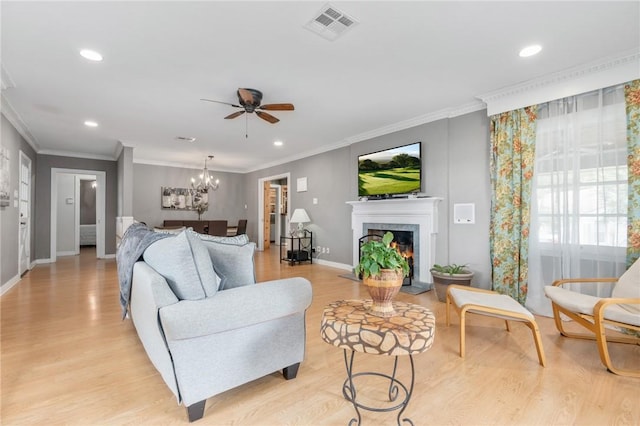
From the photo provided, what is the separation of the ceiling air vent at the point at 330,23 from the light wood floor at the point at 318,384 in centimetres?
244

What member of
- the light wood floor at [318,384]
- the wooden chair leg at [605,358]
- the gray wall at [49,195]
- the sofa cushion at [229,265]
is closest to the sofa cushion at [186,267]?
the sofa cushion at [229,265]

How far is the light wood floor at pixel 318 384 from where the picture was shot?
1.61 meters

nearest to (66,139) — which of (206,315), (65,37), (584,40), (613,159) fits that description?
(65,37)

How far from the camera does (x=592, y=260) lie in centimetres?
297

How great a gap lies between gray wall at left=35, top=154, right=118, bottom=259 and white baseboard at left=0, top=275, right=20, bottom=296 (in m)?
2.30

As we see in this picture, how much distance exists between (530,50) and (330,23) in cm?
176

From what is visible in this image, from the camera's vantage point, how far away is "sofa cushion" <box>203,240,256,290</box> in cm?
192

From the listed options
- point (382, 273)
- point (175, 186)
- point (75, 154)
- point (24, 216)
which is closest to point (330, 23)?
point (382, 273)

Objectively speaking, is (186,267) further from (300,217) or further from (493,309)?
(300,217)

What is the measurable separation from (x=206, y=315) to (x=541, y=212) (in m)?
3.46

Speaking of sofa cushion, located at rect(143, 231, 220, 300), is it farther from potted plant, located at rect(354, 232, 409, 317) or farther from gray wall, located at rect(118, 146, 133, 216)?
gray wall, located at rect(118, 146, 133, 216)

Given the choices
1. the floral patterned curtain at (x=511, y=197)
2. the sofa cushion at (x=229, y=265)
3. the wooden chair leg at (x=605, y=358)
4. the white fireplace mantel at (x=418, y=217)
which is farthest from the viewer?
the white fireplace mantel at (x=418, y=217)

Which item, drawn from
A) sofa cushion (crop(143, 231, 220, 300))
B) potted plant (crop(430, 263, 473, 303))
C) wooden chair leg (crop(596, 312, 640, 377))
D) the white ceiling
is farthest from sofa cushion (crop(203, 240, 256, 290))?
potted plant (crop(430, 263, 473, 303))

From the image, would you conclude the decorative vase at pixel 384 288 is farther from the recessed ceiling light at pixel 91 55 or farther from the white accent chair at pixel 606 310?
the recessed ceiling light at pixel 91 55
